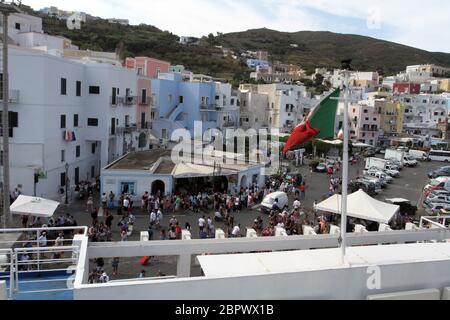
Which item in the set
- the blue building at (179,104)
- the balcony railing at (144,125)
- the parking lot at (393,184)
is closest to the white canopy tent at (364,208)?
the parking lot at (393,184)

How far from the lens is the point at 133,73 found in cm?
3556

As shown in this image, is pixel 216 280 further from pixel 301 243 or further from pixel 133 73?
pixel 133 73

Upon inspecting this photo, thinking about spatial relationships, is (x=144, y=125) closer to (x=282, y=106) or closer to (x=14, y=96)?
(x=14, y=96)

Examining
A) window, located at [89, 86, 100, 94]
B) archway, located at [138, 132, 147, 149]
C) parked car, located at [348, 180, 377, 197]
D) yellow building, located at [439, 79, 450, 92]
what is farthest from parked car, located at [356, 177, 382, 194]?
yellow building, located at [439, 79, 450, 92]

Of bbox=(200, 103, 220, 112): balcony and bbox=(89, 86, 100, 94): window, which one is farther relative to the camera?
bbox=(200, 103, 220, 112): balcony

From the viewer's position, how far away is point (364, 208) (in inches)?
797

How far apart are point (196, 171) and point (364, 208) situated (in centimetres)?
1067

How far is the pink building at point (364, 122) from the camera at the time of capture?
67812 mm

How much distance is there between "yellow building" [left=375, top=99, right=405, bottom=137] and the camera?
70500 mm

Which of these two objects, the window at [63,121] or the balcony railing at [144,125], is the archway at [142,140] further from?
the window at [63,121]

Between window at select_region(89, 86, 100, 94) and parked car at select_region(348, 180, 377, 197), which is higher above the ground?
window at select_region(89, 86, 100, 94)

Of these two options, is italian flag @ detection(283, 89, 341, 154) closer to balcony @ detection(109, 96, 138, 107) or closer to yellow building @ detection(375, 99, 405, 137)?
balcony @ detection(109, 96, 138, 107)

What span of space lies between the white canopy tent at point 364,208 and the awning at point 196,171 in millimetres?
8051
